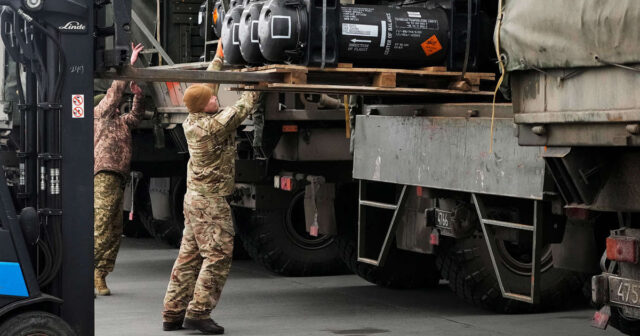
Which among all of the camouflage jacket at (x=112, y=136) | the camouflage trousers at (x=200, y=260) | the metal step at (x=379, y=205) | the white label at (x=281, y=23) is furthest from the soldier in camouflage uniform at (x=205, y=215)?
the camouflage jacket at (x=112, y=136)

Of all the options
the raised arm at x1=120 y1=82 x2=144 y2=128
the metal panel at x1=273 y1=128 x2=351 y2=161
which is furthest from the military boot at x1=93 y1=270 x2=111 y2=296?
the metal panel at x1=273 y1=128 x2=351 y2=161

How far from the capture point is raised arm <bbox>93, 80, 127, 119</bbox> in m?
11.4

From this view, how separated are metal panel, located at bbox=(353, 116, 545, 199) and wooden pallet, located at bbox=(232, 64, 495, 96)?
0.99 feet

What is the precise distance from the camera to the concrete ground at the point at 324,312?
945 centimetres

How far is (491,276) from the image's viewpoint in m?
9.92

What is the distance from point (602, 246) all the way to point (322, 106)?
Result: 13.2 ft

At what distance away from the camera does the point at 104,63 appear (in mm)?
7457

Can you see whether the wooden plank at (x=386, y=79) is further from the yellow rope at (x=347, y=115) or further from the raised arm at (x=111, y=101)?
the raised arm at (x=111, y=101)


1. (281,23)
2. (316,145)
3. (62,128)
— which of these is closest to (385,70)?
(281,23)

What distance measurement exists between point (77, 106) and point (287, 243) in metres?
5.50

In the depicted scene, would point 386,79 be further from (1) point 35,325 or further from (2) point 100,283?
(2) point 100,283

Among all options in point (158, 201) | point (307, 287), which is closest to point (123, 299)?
point (307, 287)

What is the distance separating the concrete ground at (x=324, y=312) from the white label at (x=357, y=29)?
2.20m

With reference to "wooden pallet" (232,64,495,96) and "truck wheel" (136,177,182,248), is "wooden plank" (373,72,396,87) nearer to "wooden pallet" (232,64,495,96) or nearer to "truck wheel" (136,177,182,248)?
"wooden pallet" (232,64,495,96)
